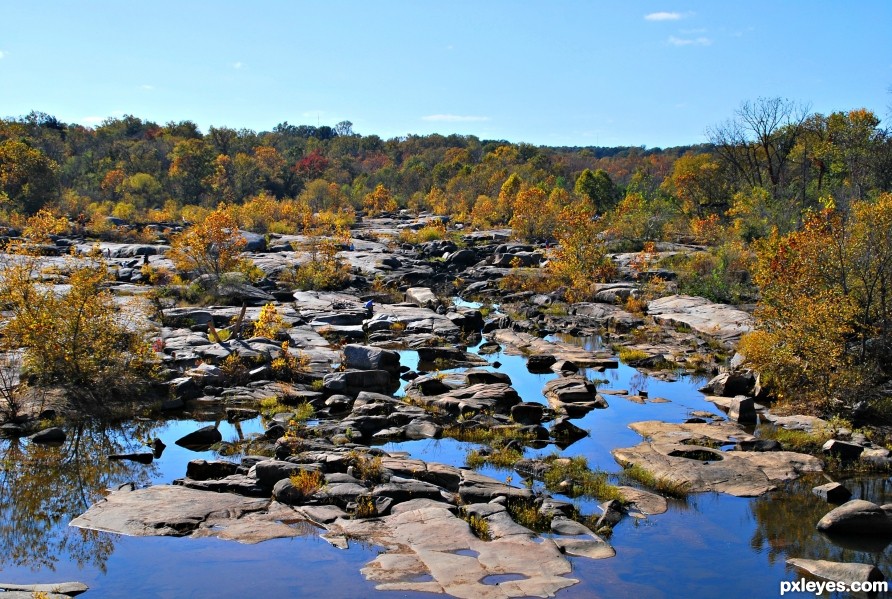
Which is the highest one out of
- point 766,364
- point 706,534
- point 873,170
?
point 873,170

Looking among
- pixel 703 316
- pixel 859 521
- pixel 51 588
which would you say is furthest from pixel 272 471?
pixel 703 316

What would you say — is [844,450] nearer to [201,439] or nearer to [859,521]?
[859,521]

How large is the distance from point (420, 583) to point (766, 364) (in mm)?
10919

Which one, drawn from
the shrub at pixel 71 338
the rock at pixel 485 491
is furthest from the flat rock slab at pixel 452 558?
the shrub at pixel 71 338

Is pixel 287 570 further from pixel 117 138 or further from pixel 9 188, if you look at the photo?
pixel 117 138

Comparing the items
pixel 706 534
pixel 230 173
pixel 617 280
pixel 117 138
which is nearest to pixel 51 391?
pixel 706 534

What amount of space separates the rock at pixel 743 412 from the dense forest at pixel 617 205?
0.96 m

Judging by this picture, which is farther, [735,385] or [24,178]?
[24,178]

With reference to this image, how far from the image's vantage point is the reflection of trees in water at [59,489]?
10789 mm

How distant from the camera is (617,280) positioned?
3422 centimetres

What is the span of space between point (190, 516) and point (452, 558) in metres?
4.00

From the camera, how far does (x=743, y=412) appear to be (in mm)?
16891

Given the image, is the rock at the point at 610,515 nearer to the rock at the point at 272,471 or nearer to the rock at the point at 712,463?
the rock at the point at 712,463

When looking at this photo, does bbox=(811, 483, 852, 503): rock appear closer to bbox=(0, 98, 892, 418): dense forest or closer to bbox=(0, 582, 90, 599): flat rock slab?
bbox=(0, 98, 892, 418): dense forest
